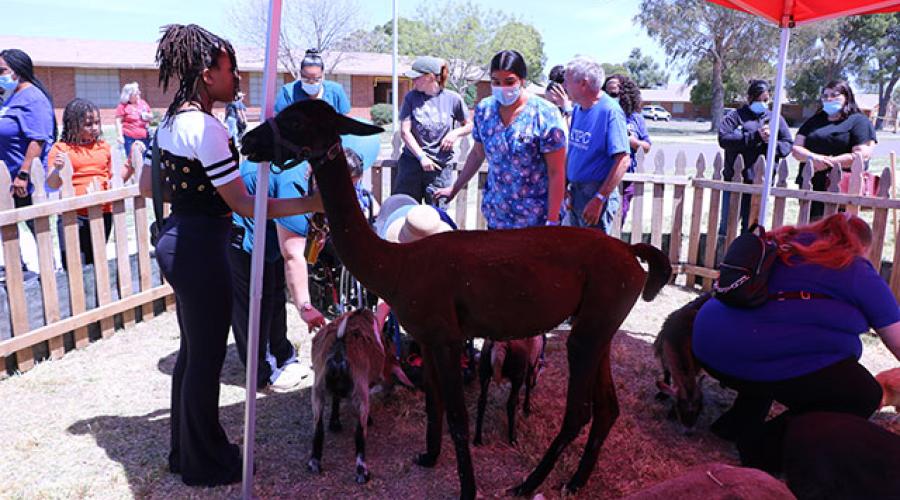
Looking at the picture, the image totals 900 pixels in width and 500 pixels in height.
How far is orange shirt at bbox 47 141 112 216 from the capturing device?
6.61 metres

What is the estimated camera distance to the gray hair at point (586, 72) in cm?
553

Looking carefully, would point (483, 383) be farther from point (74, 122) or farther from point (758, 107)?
point (758, 107)

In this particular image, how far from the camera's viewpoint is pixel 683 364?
4152mm

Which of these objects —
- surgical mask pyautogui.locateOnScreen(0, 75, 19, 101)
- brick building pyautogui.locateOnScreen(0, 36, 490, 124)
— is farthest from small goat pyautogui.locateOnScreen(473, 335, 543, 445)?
brick building pyautogui.locateOnScreen(0, 36, 490, 124)

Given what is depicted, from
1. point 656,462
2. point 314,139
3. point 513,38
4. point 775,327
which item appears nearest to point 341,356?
point 314,139

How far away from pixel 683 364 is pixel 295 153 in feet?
9.17

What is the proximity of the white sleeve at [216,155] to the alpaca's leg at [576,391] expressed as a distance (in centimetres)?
183

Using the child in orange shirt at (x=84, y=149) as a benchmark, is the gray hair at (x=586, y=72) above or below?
above

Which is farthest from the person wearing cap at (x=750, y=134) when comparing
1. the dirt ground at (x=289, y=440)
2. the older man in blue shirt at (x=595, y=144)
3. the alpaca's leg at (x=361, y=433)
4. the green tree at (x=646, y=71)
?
the green tree at (x=646, y=71)

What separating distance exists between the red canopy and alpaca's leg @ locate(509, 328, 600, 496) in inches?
151

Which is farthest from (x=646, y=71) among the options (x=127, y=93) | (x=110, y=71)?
(x=127, y=93)

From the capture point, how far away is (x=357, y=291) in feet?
16.6

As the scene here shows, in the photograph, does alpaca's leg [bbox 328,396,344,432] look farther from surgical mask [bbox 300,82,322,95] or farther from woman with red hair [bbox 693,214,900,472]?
surgical mask [bbox 300,82,322,95]

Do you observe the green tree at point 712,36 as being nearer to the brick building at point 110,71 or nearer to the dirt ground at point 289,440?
the brick building at point 110,71
